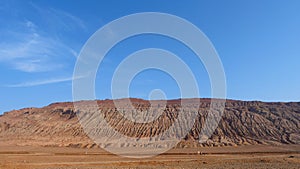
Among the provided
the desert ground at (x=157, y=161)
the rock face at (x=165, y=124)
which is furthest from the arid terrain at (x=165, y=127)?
the desert ground at (x=157, y=161)

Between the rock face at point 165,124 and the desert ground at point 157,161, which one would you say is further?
the rock face at point 165,124

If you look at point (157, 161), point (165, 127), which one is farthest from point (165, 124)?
point (157, 161)

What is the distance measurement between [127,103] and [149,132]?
28.9 meters

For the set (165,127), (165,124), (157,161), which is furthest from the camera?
(165,124)

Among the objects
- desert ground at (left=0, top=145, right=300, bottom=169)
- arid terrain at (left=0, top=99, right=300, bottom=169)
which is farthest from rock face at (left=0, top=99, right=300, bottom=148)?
desert ground at (left=0, top=145, right=300, bottom=169)

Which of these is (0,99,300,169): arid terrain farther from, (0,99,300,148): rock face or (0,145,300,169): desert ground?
(0,145,300,169): desert ground

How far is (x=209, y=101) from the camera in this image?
158m

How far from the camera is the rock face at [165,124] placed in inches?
4579

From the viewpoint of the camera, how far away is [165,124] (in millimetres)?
134250

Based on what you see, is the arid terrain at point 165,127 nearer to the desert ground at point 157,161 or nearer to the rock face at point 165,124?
the rock face at point 165,124

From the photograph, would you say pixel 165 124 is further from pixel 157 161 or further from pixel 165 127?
pixel 157 161

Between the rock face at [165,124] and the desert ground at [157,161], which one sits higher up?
the rock face at [165,124]

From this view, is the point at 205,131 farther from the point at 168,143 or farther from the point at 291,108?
the point at 291,108

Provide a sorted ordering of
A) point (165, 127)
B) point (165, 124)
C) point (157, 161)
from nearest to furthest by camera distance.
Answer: point (157, 161) < point (165, 127) < point (165, 124)
